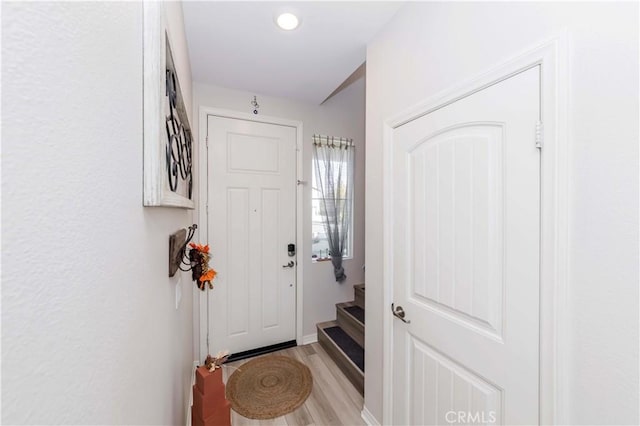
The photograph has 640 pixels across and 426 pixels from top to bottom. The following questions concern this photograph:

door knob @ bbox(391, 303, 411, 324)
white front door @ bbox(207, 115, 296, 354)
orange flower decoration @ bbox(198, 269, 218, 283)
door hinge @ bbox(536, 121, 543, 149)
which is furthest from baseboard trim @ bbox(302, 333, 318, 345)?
door hinge @ bbox(536, 121, 543, 149)

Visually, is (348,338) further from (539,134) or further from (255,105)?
(255,105)

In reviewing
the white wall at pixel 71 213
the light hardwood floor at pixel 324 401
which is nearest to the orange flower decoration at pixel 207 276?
the white wall at pixel 71 213

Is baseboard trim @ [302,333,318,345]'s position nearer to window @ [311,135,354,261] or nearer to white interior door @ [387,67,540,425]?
window @ [311,135,354,261]

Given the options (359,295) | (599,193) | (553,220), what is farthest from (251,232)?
(599,193)

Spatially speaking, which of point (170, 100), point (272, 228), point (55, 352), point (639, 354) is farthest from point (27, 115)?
point (272, 228)

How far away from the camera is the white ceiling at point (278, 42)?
1.54m

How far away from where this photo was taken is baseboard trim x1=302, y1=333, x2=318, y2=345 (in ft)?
9.36

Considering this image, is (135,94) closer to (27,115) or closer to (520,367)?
Result: (27,115)

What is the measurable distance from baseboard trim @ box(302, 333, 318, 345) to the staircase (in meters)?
0.06

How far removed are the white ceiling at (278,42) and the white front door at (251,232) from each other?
1.52 ft

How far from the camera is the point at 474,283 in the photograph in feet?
3.73

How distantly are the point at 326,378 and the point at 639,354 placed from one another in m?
2.04

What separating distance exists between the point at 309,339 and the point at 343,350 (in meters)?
0.54

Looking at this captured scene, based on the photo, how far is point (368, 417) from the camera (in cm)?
180
